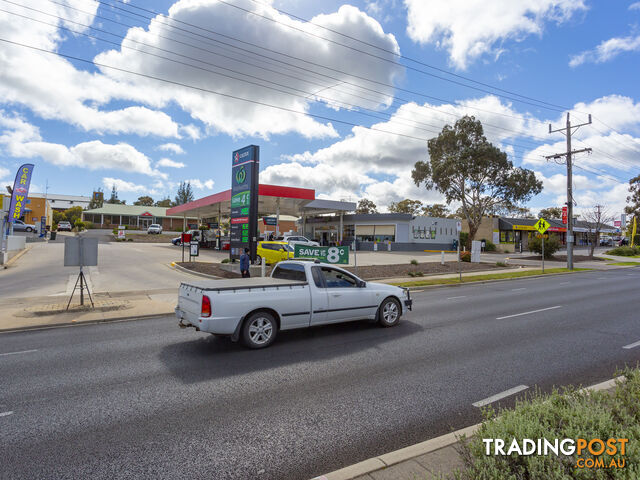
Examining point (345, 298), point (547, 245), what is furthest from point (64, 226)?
point (547, 245)

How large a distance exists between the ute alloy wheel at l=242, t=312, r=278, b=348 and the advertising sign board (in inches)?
468

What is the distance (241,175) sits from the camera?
1973cm

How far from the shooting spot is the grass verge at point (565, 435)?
2.43 metres

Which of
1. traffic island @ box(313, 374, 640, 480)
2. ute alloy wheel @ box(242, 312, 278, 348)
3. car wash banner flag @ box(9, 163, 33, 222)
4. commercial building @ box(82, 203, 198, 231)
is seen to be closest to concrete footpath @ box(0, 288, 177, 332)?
ute alloy wheel @ box(242, 312, 278, 348)

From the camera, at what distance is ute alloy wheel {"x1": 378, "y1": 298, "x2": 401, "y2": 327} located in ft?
27.7

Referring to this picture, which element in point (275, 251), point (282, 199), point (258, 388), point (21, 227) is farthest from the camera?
point (21, 227)

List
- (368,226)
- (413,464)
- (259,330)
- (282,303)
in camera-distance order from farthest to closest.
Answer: (368,226), (282,303), (259,330), (413,464)

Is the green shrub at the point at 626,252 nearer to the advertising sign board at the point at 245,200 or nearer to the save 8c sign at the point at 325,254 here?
the save 8c sign at the point at 325,254

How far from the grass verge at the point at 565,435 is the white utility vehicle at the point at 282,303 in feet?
13.7

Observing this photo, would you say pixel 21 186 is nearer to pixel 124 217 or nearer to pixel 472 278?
pixel 472 278

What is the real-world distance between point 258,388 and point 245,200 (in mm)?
15228

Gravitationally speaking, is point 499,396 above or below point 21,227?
below

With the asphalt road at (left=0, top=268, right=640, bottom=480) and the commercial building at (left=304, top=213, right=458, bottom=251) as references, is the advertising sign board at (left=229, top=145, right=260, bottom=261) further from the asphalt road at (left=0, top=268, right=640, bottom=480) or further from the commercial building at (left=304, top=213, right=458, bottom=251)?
the commercial building at (left=304, top=213, right=458, bottom=251)

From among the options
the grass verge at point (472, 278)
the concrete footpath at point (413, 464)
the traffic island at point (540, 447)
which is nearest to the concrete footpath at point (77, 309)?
the concrete footpath at point (413, 464)
